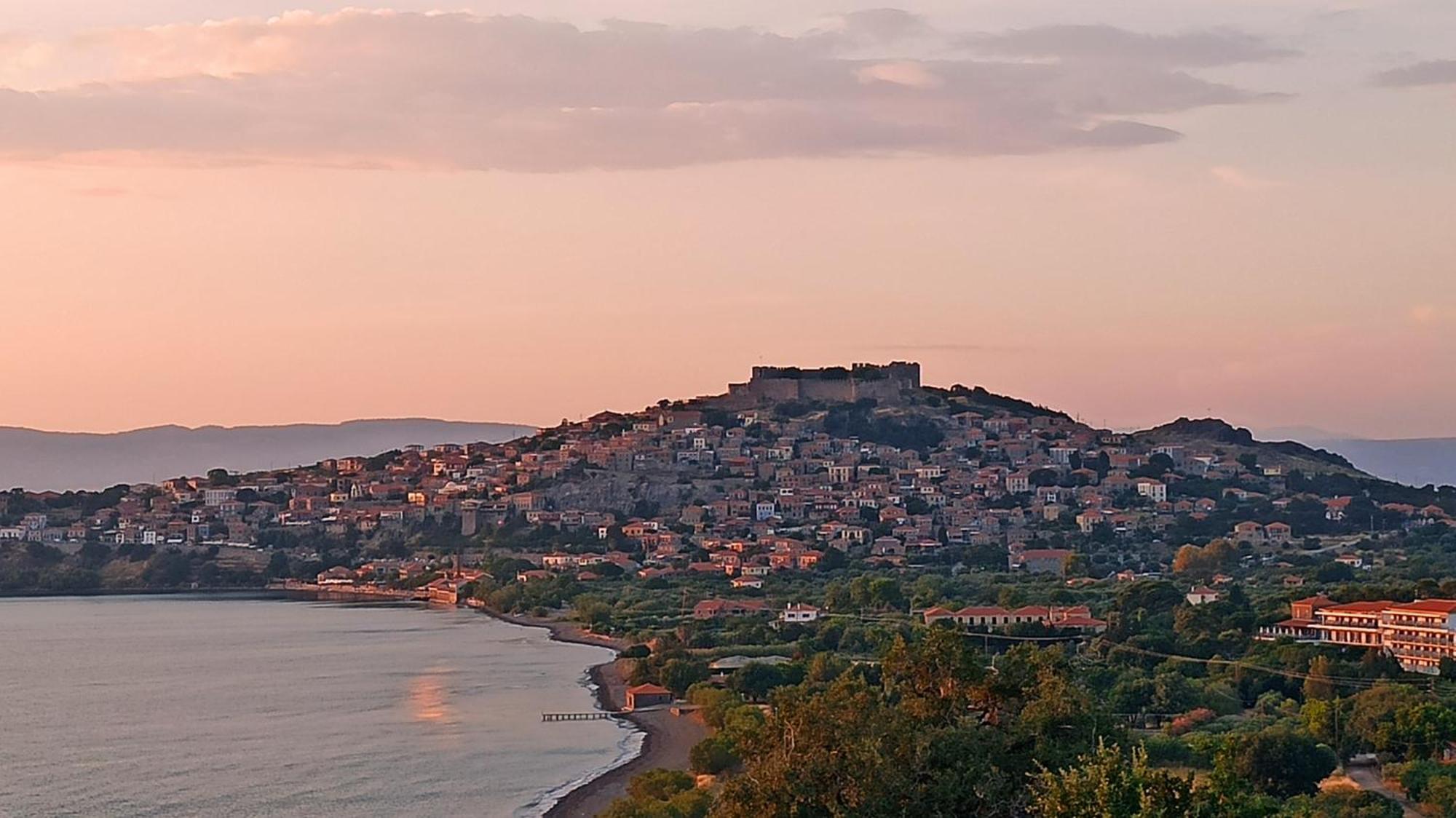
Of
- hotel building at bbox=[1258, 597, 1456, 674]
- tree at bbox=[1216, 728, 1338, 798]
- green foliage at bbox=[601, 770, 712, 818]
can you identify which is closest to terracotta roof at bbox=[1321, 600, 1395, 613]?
hotel building at bbox=[1258, 597, 1456, 674]

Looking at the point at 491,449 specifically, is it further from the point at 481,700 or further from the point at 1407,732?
the point at 1407,732

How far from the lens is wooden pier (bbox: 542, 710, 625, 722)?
28.8 m

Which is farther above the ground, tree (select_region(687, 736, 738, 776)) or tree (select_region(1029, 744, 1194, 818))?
tree (select_region(1029, 744, 1194, 818))

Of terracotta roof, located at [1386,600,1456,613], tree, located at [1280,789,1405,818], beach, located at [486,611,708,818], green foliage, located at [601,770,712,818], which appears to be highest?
terracotta roof, located at [1386,600,1456,613]

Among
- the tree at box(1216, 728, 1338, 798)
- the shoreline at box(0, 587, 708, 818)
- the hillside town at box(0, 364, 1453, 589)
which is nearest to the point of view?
the tree at box(1216, 728, 1338, 798)

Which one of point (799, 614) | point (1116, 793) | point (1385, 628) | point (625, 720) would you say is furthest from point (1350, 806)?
point (799, 614)

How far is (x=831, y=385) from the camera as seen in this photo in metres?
94.8

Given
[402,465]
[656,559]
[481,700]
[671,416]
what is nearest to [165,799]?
[481,700]

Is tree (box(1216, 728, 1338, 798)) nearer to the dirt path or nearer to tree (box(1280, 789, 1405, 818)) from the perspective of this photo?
the dirt path

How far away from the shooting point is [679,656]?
34.2 meters

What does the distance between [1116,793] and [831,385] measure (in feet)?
285

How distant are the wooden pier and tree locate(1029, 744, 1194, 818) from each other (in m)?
21.0

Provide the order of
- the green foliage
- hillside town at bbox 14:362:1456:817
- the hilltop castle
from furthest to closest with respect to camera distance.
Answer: the hilltop castle
hillside town at bbox 14:362:1456:817
the green foliage

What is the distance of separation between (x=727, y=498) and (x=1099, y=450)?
15697 mm
